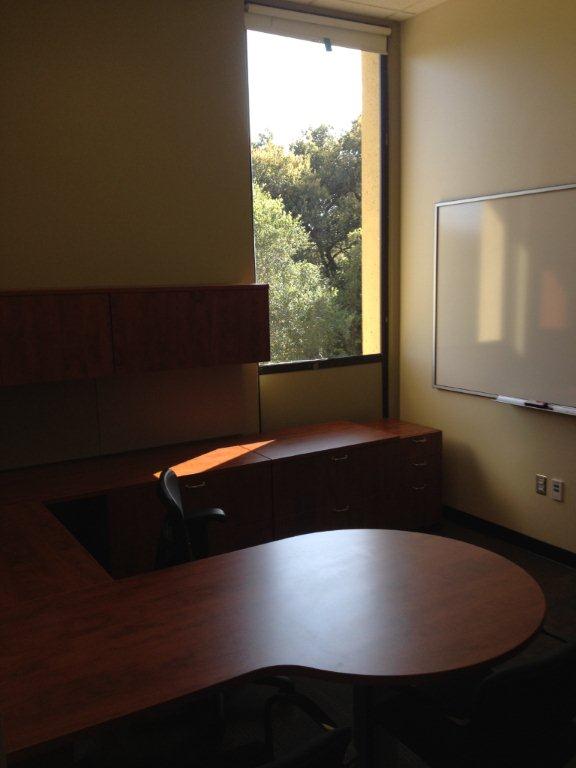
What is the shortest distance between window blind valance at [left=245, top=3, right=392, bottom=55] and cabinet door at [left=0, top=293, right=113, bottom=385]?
6.51 feet

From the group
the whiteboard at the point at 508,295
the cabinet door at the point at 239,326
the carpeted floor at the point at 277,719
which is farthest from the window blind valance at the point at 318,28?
the carpeted floor at the point at 277,719

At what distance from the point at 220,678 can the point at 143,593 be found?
1.67ft

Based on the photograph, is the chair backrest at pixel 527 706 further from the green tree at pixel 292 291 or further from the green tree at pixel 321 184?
the green tree at pixel 321 184

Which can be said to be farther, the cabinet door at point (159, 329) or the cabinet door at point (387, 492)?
the cabinet door at point (387, 492)

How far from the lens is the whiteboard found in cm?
358

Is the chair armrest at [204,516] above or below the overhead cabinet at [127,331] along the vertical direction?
below

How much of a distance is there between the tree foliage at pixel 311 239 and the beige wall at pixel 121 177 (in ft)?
0.75

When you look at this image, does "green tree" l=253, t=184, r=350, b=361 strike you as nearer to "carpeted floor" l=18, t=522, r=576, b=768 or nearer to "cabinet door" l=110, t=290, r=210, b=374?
"cabinet door" l=110, t=290, r=210, b=374

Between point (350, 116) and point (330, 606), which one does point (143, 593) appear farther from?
point (350, 116)

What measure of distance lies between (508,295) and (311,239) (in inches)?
51.2

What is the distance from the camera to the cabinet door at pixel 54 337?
3105mm

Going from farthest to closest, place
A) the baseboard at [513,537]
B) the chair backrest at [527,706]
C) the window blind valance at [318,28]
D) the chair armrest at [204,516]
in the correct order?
the window blind valance at [318,28] < the baseboard at [513,537] < the chair armrest at [204,516] < the chair backrest at [527,706]

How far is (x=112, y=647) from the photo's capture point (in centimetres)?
173

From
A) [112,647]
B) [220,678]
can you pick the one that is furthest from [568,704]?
[112,647]
